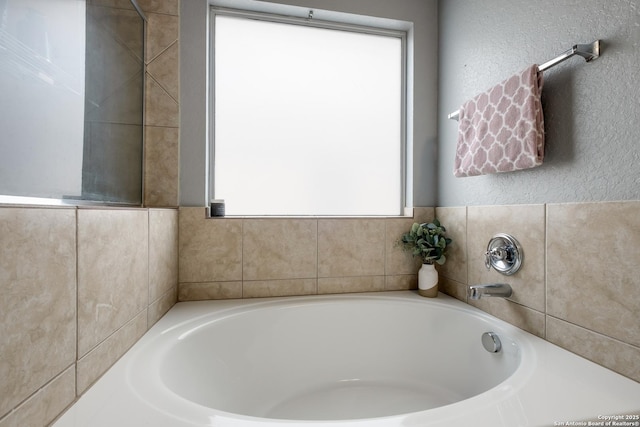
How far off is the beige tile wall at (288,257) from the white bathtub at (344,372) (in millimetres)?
84

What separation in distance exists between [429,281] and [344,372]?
587 millimetres

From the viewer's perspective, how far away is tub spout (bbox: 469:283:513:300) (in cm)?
107

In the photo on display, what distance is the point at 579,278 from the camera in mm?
863

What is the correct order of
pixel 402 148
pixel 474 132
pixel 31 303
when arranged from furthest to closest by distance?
pixel 402 148 < pixel 474 132 < pixel 31 303

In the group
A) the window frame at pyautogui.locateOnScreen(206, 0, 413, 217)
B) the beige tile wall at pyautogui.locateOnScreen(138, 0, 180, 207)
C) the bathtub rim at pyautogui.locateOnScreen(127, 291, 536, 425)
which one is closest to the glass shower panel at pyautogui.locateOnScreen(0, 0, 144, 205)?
the beige tile wall at pyautogui.locateOnScreen(138, 0, 180, 207)

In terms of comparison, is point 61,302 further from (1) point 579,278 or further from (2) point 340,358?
(1) point 579,278

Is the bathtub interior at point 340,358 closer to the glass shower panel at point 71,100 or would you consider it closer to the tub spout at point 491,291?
the tub spout at point 491,291

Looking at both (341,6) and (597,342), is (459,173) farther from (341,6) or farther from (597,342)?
(341,6)

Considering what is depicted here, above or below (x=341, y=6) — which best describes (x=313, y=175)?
below

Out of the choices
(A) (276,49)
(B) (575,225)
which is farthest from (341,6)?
(B) (575,225)

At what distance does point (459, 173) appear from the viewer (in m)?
1.32

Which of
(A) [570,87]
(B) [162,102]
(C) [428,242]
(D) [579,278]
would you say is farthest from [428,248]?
(B) [162,102]

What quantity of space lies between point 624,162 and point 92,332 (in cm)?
141

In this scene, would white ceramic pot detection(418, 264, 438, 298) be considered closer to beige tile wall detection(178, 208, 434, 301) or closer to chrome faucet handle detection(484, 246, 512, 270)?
beige tile wall detection(178, 208, 434, 301)
